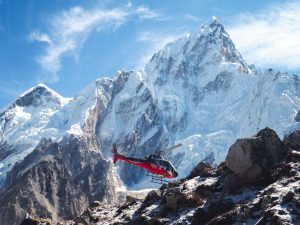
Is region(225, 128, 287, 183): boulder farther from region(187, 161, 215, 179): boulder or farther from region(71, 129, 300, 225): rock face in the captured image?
region(187, 161, 215, 179): boulder

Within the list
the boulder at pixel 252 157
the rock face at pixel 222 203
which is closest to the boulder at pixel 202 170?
the rock face at pixel 222 203

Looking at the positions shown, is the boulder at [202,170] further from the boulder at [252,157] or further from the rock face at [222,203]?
Answer: the boulder at [252,157]

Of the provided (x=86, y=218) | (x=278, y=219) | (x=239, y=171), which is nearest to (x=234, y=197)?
(x=239, y=171)

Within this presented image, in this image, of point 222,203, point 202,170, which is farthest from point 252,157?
point 202,170

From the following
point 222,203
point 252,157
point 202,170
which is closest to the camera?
point 222,203

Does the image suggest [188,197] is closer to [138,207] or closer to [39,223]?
[138,207]

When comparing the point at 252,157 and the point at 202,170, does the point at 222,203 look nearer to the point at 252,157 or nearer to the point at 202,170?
the point at 252,157
